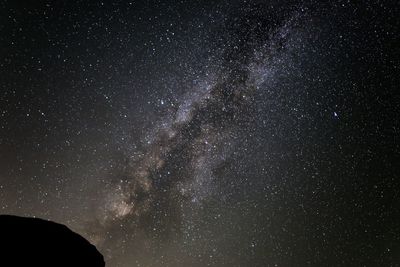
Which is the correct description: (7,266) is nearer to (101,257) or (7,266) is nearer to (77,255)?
(77,255)

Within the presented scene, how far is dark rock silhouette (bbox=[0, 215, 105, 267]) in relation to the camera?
23.5 feet

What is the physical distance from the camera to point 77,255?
8.12 m

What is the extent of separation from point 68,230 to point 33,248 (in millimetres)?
970

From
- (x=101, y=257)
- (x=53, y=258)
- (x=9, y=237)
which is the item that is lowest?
(x=101, y=257)

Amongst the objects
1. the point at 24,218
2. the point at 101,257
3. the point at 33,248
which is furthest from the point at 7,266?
the point at 101,257

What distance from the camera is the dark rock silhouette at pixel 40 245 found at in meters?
7.18

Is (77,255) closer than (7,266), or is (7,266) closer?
(7,266)

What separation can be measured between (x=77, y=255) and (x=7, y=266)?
1.60 metres

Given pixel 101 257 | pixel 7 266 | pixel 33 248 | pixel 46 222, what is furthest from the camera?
pixel 101 257

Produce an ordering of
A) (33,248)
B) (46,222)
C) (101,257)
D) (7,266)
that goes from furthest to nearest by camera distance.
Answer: (101,257) < (46,222) < (33,248) < (7,266)

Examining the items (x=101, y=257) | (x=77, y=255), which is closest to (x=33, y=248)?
(x=77, y=255)

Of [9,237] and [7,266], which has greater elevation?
[9,237]

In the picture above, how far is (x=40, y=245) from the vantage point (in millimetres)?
7617

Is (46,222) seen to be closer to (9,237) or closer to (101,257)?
(9,237)
